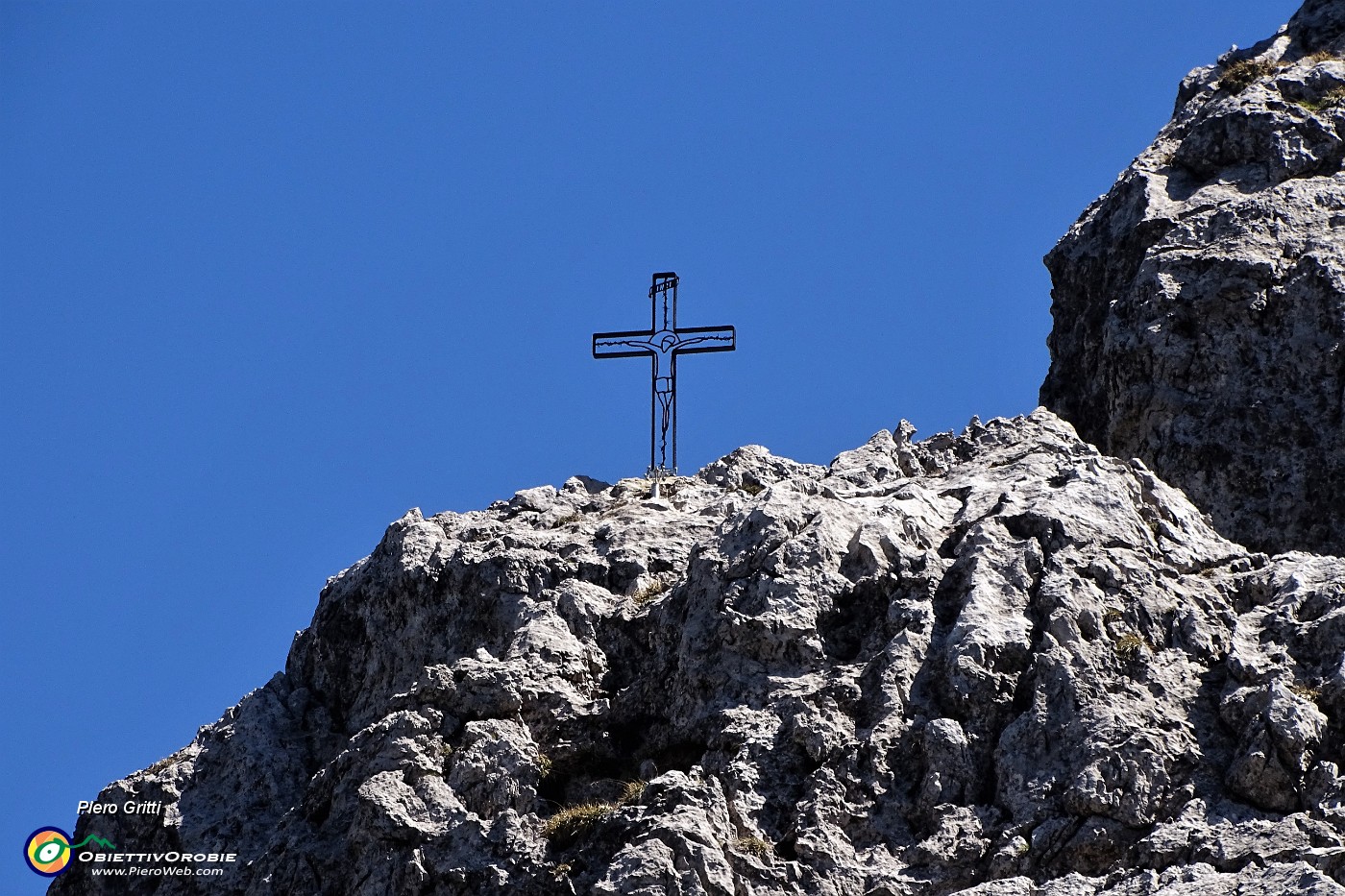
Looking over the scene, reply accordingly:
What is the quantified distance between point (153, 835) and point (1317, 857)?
58.0ft

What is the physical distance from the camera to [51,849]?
1401 inches

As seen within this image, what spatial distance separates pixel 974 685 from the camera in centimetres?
2969

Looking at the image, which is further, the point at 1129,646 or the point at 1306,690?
the point at 1129,646

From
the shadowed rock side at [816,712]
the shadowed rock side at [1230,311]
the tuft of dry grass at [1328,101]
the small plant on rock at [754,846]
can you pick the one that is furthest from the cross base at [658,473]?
the tuft of dry grass at [1328,101]

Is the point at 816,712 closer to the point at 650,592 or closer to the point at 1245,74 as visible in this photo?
the point at 650,592

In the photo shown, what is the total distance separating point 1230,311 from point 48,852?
21725mm

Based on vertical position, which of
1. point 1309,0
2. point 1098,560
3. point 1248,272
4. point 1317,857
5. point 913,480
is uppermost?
point 1309,0

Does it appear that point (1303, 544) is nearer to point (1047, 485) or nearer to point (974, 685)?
point (1047, 485)

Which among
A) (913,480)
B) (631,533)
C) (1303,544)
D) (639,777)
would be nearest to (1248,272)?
(1303,544)

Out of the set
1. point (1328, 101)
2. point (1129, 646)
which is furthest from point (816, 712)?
point (1328, 101)

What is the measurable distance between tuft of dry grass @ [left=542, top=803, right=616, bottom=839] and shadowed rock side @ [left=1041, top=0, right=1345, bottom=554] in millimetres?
13056

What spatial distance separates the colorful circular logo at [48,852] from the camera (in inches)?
1389

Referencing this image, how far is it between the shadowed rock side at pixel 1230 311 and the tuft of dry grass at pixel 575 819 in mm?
13056

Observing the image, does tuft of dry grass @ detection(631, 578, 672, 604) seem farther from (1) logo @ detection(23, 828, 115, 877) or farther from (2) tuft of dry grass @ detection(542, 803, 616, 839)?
(1) logo @ detection(23, 828, 115, 877)
